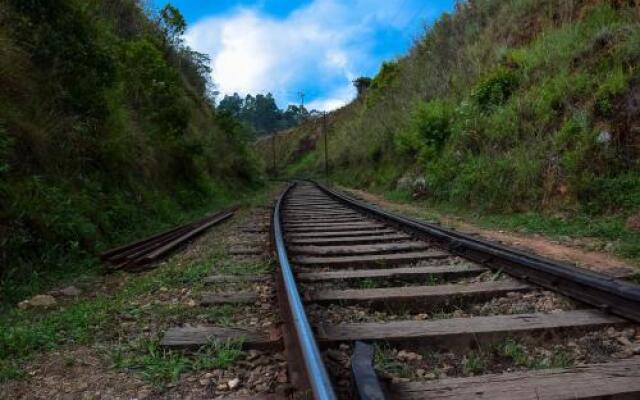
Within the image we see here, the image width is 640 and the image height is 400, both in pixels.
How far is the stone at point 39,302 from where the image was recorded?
12.5 feet

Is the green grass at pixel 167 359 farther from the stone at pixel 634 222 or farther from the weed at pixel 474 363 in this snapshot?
the stone at pixel 634 222

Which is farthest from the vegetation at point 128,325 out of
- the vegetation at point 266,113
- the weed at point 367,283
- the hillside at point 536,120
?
the vegetation at point 266,113

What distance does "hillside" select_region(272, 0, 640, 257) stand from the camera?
257 inches

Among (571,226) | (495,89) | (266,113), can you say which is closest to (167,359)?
(571,226)

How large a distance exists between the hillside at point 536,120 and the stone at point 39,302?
545 centimetres

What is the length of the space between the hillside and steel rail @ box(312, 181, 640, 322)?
1618 millimetres

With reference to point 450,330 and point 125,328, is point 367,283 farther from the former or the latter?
point 125,328

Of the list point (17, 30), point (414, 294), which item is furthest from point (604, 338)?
point (17, 30)

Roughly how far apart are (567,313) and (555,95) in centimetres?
674

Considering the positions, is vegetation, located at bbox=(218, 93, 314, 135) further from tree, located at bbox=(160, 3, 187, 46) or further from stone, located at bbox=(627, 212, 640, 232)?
stone, located at bbox=(627, 212, 640, 232)

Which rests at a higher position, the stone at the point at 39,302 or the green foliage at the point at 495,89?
the green foliage at the point at 495,89

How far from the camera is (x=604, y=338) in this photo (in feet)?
8.13

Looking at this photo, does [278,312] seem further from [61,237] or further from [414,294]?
[61,237]

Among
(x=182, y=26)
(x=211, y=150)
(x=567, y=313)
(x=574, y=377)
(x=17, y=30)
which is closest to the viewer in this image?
(x=574, y=377)
